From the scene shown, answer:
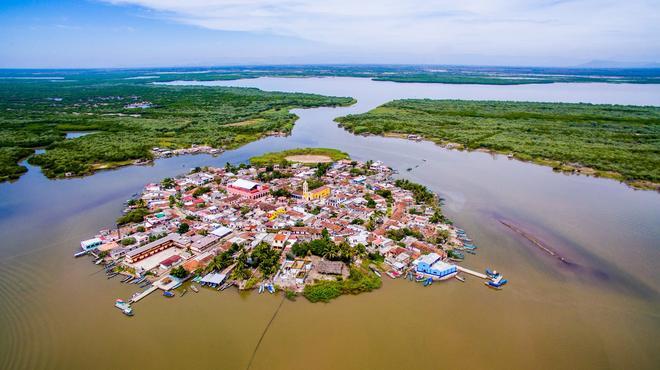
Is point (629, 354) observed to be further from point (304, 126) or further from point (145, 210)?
point (304, 126)

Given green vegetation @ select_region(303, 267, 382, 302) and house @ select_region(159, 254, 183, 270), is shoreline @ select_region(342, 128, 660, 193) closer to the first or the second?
green vegetation @ select_region(303, 267, 382, 302)

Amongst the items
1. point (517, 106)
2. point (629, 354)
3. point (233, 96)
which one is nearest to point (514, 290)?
point (629, 354)

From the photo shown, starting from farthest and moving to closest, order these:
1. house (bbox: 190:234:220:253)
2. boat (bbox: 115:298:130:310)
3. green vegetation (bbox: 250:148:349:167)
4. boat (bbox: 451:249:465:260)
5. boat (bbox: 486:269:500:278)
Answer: green vegetation (bbox: 250:148:349:167)
house (bbox: 190:234:220:253)
boat (bbox: 451:249:465:260)
boat (bbox: 486:269:500:278)
boat (bbox: 115:298:130:310)

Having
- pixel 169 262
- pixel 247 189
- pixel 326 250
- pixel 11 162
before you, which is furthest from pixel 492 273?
pixel 11 162

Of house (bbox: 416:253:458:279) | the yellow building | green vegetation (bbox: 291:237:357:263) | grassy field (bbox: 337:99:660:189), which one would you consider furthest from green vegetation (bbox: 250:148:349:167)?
house (bbox: 416:253:458:279)

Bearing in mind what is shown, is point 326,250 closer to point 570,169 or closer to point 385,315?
point 385,315

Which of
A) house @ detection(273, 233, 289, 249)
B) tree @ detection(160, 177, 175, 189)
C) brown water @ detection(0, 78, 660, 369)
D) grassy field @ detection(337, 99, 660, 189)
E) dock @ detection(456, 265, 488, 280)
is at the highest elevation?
grassy field @ detection(337, 99, 660, 189)
